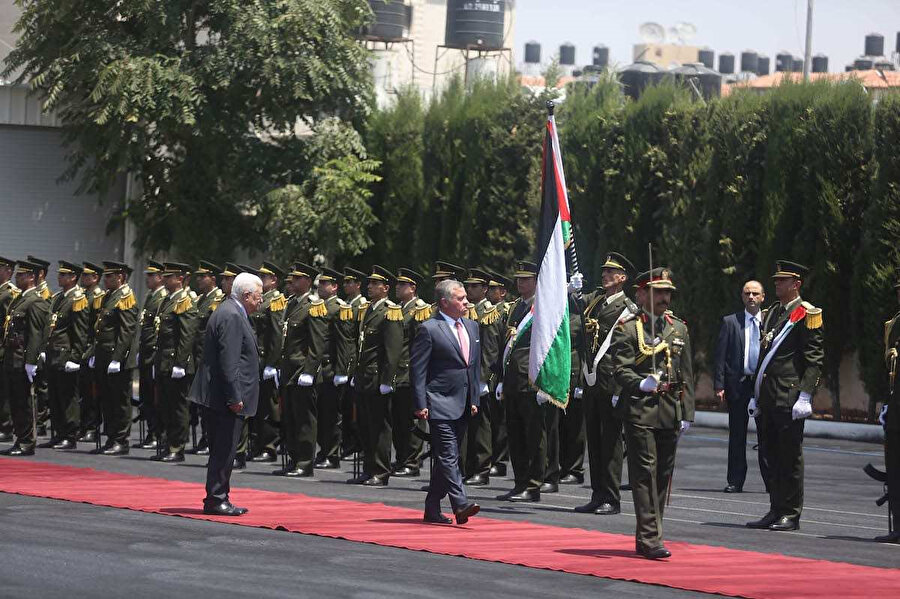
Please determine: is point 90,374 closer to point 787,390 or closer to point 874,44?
point 787,390

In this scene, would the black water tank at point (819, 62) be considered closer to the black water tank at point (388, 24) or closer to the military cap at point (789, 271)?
the black water tank at point (388, 24)

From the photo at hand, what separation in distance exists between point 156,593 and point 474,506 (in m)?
3.65

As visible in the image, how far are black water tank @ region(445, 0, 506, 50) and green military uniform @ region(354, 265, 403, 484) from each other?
29558 mm

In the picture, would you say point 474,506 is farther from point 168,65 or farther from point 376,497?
point 168,65

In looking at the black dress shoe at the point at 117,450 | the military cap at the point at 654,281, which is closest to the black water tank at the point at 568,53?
the black dress shoe at the point at 117,450

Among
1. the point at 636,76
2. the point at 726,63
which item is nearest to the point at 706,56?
the point at 726,63

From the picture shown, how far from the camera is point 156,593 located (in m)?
8.73

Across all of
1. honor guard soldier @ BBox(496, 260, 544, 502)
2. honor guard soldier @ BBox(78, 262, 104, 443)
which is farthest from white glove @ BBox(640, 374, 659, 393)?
honor guard soldier @ BBox(78, 262, 104, 443)

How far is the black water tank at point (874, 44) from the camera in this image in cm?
8200

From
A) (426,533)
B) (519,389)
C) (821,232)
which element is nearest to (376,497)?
(519,389)

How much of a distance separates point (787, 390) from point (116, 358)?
8.51 meters

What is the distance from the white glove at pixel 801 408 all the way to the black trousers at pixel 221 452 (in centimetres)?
456

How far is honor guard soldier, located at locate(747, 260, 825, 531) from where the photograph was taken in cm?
1266

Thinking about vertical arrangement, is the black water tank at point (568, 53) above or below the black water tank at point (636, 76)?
above
